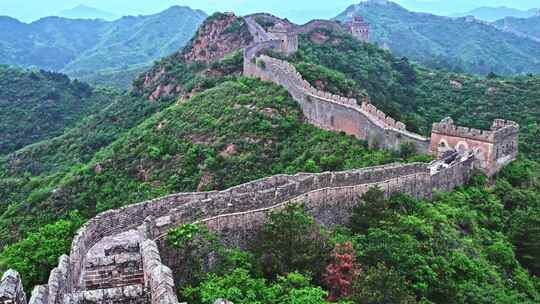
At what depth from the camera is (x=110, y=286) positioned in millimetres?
12008

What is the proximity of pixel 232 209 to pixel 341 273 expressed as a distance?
9.96 feet

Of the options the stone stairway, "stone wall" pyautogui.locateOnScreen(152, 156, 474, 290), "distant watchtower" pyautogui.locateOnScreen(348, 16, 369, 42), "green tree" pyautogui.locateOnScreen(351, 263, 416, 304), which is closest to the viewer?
the stone stairway

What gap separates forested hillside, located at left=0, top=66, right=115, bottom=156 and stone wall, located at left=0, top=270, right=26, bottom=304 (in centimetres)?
6333

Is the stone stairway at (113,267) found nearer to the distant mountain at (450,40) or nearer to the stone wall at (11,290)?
the stone wall at (11,290)

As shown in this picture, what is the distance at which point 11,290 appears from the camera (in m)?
7.93

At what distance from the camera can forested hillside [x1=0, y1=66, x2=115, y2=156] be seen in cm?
7256

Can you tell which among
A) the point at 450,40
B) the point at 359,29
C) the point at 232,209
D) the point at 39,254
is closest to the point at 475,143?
the point at 232,209

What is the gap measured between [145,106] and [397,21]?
117719 millimetres

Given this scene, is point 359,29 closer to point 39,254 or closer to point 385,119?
point 385,119

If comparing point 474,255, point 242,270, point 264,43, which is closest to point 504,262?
point 474,255

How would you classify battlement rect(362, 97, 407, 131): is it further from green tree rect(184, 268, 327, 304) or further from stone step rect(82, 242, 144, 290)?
stone step rect(82, 242, 144, 290)

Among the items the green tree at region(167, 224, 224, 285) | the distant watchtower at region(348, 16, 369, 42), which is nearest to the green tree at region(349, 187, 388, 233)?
the green tree at region(167, 224, 224, 285)

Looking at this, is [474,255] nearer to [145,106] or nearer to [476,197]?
[476,197]

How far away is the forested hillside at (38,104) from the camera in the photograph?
7256cm
